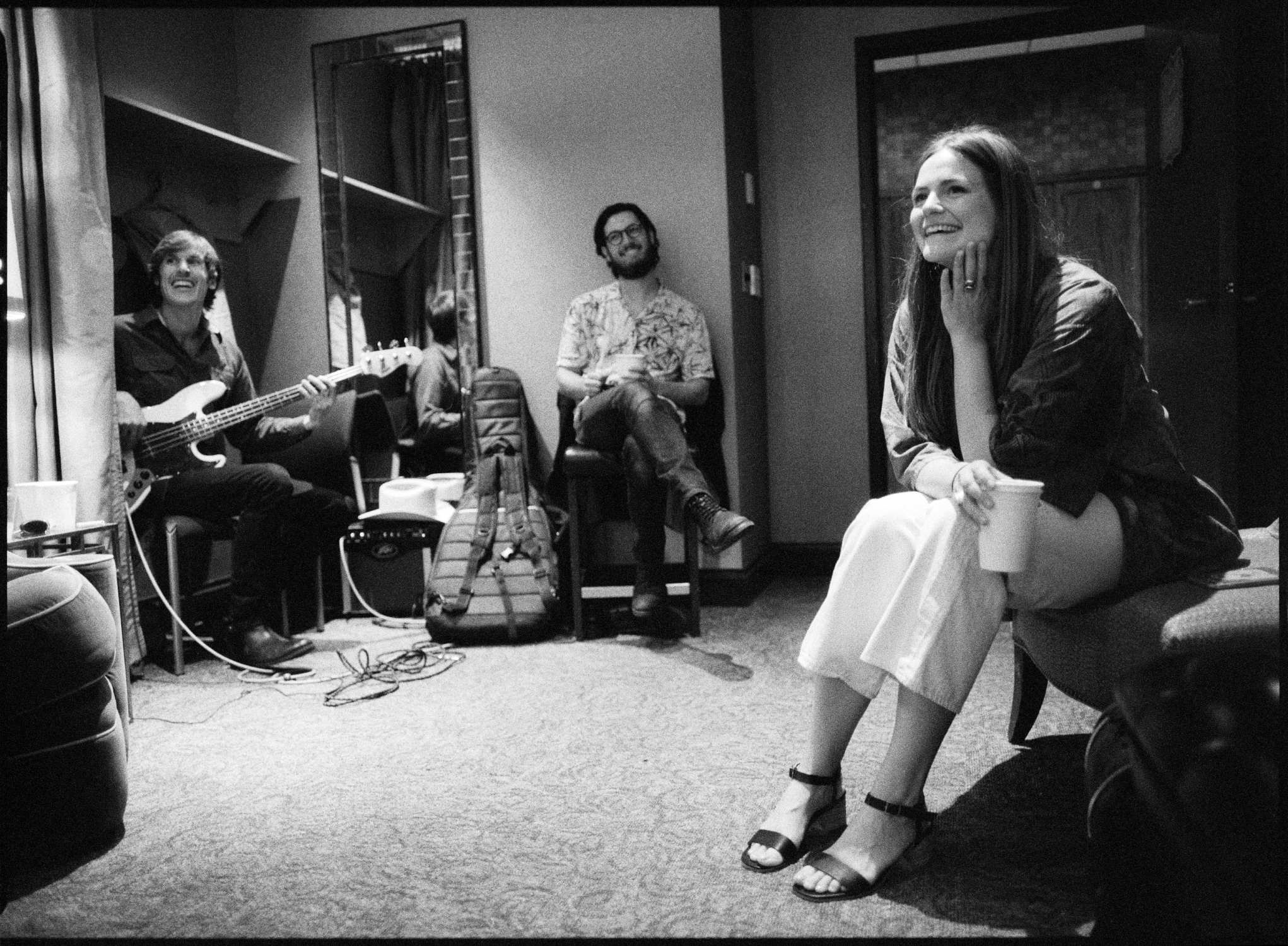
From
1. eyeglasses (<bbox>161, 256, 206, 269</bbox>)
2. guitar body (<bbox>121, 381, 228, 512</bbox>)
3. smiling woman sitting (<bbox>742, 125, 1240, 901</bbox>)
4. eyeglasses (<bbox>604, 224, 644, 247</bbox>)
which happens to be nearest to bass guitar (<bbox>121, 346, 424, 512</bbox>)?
guitar body (<bbox>121, 381, 228, 512</bbox>)

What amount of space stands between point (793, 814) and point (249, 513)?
6.68 feet

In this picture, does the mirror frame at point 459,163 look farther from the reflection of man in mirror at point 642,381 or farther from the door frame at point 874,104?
the door frame at point 874,104

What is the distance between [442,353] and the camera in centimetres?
374

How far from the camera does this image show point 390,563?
351cm

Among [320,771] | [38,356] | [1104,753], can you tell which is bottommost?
[320,771]

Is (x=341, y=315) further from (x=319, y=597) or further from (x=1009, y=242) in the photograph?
(x=1009, y=242)

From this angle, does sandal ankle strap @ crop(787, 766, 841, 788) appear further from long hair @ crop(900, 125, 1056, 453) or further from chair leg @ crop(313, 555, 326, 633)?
chair leg @ crop(313, 555, 326, 633)

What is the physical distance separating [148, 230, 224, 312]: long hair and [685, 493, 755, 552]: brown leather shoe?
64.7 inches

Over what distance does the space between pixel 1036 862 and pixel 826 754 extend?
1.05 ft

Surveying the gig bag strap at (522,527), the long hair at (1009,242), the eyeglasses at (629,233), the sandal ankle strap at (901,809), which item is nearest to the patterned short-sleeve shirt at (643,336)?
the eyeglasses at (629,233)

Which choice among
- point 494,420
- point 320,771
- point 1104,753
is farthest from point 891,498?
point 494,420

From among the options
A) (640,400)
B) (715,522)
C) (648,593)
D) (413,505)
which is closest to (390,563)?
(413,505)

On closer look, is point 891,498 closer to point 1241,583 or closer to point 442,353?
point 1241,583

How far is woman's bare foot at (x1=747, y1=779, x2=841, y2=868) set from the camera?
146 cm
